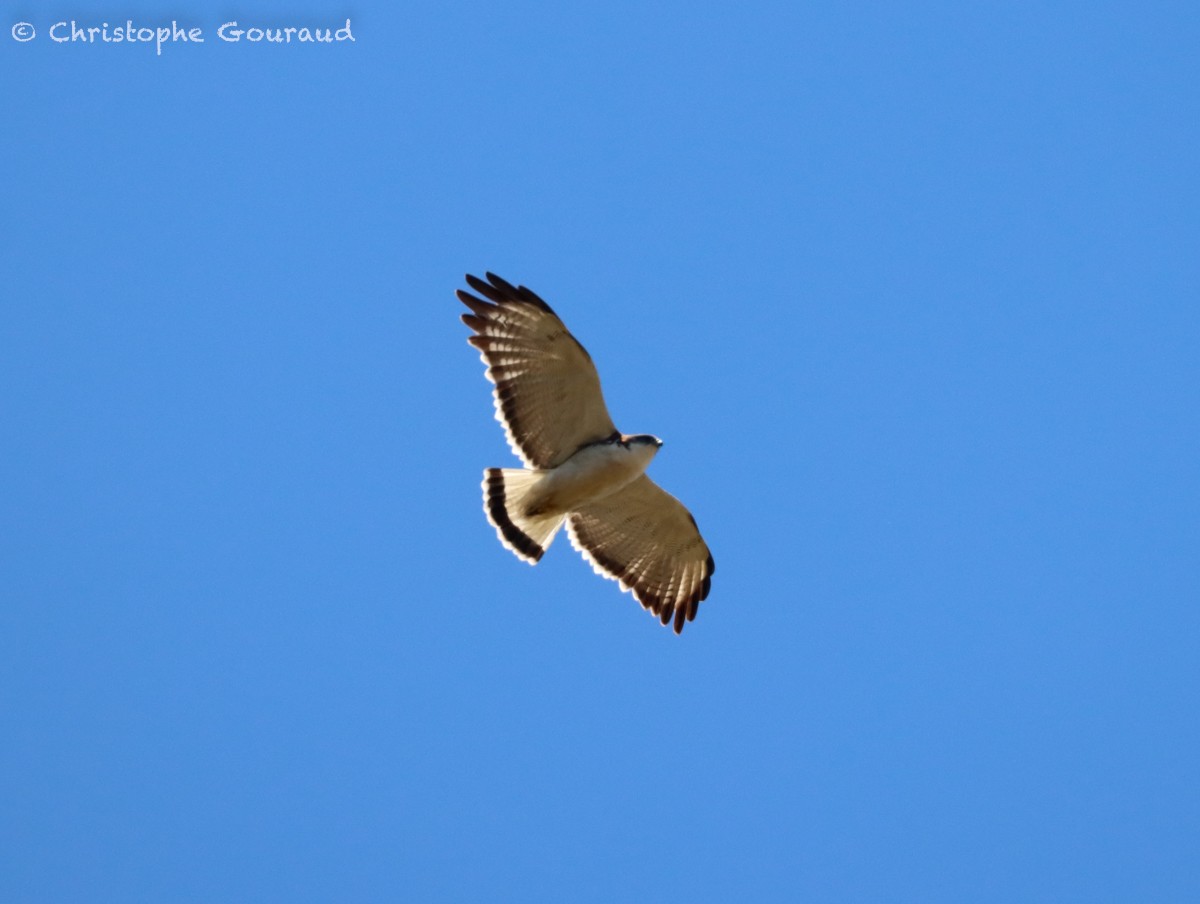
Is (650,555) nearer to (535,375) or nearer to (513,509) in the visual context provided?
(513,509)

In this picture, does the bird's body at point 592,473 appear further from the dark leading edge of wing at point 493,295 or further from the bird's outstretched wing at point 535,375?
the dark leading edge of wing at point 493,295

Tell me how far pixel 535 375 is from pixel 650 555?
2.25 m

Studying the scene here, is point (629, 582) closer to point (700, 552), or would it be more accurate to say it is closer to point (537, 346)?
point (700, 552)

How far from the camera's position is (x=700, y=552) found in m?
13.5

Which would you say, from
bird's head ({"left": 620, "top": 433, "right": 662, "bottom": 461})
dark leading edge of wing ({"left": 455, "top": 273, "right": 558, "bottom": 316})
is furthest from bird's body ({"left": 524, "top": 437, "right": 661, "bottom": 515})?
dark leading edge of wing ({"left": 455, "top": 273, "right": 558, "bottom": 316})

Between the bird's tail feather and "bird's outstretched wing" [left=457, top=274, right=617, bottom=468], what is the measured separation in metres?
0.17

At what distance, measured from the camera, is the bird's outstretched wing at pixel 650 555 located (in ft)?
43.7

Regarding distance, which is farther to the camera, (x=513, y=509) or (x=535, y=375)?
(x=513, y=509)

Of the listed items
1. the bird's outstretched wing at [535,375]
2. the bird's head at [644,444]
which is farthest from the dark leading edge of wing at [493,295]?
the bird's head at [644,444]

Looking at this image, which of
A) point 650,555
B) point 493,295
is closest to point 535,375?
point 493,295

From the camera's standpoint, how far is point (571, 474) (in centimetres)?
1246

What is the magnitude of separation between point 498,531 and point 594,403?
135 centimetres

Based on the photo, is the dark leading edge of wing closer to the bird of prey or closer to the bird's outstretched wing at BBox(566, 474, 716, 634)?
the bird of prey

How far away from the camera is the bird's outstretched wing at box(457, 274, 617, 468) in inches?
469
